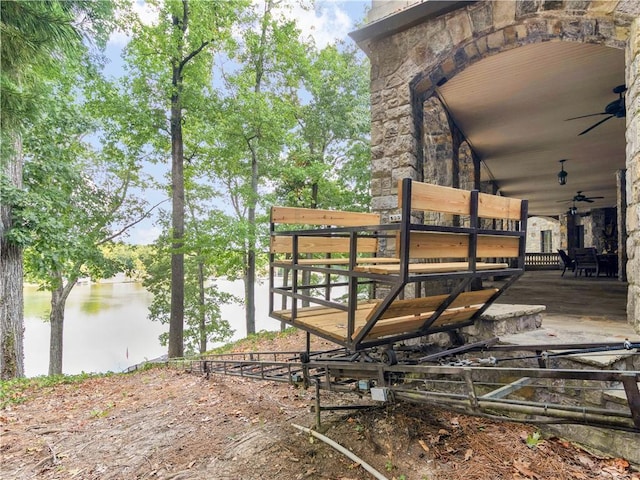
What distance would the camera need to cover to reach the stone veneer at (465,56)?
262 centimetres

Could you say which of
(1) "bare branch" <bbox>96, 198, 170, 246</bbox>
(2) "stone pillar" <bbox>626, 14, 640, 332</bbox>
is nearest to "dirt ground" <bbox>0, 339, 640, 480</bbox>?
(2) "stone pillar" <bbox>626, 14, 640, 332</bbox>

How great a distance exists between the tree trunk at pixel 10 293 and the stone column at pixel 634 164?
28.3 ft

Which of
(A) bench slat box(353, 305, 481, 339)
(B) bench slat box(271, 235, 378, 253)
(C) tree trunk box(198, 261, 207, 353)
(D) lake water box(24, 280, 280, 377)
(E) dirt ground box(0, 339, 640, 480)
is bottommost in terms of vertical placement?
(D) lake water box(24, 280, 280, 377)

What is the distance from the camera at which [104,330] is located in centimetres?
2036

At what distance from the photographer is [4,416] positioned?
397 cm

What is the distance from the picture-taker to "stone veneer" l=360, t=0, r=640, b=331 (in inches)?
103

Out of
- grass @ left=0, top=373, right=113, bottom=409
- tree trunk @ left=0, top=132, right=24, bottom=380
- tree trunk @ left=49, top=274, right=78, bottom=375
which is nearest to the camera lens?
grass @ left=0, top=373, right=113, bottom=409

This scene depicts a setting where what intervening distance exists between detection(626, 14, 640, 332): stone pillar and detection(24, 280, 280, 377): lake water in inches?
511

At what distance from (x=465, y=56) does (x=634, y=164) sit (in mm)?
1982

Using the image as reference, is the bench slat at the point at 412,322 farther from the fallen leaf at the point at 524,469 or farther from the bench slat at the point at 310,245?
the fallen leaf at the point at 524,469

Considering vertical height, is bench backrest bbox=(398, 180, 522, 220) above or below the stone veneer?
below

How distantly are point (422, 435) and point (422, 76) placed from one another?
3.64 metres

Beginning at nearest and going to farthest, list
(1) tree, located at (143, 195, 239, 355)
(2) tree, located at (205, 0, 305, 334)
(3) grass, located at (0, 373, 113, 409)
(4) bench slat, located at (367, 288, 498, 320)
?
(4) bench slat, located at (367, 288, 498, 320) < (3) grass, located at (0, 373, 113, 409) < (2) tree, located at (205, 0, 305, 334) < (1) tree, located at (143, 195, 239, 355)

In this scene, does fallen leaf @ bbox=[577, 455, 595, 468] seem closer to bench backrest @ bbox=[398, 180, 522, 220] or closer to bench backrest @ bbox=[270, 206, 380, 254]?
bench backrest @ bbox=[398, 180, 522, 220]
